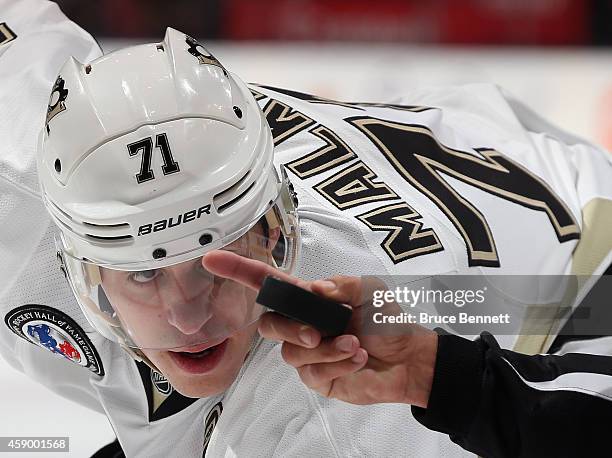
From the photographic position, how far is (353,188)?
154 cm

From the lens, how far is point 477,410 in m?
1.11

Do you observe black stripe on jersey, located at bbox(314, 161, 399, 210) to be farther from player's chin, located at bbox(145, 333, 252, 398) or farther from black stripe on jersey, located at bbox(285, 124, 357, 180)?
player's chin, located at bbox(145, 333, 252, 398)

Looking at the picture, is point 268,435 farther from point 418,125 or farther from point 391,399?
point 418,125

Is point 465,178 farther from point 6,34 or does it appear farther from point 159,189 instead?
point 6,34

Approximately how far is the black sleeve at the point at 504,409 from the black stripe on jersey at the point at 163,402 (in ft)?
1.79

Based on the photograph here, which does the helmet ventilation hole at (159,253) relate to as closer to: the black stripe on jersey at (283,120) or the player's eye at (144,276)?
the player's eye at (144,276)

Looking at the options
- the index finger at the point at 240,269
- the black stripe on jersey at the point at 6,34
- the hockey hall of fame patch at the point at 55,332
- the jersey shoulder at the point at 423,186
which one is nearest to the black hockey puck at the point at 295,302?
the index finger at the point at 240,269

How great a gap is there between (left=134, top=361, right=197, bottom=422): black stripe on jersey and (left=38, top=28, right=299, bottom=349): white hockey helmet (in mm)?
239

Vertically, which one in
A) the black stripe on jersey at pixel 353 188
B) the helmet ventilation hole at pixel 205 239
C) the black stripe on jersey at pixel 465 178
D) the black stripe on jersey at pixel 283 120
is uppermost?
the helmet ventilation hole at pixel 205 239

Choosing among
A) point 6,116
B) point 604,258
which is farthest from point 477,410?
point 6,116

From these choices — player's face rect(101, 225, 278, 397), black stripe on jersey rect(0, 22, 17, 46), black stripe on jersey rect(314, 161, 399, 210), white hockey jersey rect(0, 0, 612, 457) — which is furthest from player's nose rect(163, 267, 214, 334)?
black stripe on jersey rect(0, 22, 17, 46)

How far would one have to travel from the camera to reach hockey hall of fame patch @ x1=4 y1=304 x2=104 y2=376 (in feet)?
5.39

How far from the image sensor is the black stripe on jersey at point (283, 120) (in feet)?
5.29

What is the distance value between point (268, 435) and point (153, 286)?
28 cm
